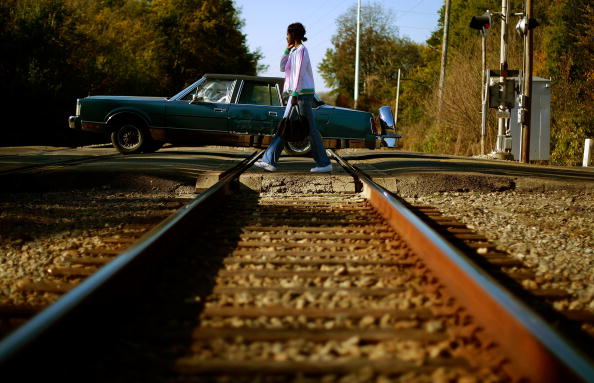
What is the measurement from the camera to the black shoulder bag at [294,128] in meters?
7.99

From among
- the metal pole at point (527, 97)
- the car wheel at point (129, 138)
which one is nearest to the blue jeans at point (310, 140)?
the car wheel at point (129, 138)

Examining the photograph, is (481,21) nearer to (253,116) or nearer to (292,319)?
(253,116)

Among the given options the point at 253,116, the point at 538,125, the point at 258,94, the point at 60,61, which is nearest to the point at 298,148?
the point at 253,116

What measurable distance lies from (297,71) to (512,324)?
19.6ft

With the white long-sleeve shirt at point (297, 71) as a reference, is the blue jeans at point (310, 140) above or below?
below

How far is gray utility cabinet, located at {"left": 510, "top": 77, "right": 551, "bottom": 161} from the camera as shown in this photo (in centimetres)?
1948

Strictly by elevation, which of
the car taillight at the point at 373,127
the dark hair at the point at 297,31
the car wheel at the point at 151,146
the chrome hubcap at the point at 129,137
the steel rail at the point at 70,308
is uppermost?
the dark hair at the point at 297,31

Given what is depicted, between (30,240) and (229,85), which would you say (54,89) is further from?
(30,240)

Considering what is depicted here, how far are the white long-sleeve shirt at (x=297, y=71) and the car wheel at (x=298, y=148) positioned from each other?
4.69m

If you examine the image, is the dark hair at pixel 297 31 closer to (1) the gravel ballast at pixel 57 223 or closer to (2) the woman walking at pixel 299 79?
(2) the woman walking at pixel 299 79

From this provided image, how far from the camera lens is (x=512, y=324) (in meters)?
2.14

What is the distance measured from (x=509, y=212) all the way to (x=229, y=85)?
7571 millimetres

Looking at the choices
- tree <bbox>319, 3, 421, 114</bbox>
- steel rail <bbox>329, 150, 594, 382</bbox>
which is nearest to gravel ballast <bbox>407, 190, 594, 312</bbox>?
steel rail <bbox>329, 150, 594, 382</bbox>

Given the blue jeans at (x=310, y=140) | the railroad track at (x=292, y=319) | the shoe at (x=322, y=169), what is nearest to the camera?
the railroad track at (x=292, y=319)
